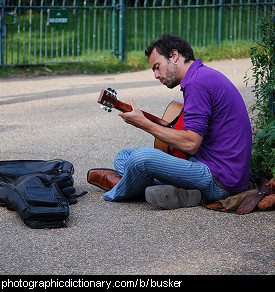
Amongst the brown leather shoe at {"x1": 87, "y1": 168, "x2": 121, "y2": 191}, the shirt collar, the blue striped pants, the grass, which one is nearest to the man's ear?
the shirt collar

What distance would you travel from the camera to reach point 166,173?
453cm

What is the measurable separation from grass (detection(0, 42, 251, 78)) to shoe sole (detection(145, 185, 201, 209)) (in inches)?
288

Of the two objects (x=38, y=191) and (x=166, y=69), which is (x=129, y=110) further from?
(x=38, y=191)

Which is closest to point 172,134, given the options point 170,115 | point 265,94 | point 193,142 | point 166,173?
point 193,142

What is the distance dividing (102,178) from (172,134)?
3.11ft

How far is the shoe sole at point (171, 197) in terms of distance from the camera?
4.50 meters

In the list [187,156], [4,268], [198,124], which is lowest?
[4,268]

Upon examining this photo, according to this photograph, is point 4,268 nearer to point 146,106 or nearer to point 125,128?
point 125,128

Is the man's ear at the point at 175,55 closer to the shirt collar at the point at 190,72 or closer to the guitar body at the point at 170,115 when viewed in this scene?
the shirt collar at the point at 190,72

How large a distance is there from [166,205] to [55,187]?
824mm
